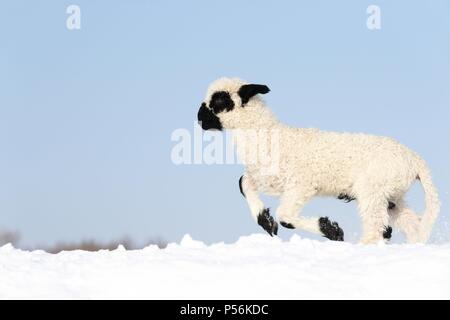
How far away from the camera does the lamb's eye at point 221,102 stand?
1017 cm

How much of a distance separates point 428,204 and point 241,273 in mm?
3650

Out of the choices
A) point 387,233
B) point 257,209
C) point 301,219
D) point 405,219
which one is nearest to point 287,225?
point 301,219

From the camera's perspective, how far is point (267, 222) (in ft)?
32.3

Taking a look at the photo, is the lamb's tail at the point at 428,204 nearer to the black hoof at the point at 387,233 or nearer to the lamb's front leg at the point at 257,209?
the black hoof at the point at 387,233

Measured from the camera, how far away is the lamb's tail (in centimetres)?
1000

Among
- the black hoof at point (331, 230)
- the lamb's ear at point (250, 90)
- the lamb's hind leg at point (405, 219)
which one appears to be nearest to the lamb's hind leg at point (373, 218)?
the black hoof at point (331, 230)

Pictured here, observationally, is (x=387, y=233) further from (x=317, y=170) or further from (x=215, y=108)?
(x=215, y=108)

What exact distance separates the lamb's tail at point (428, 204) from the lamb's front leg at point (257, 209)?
1.83m

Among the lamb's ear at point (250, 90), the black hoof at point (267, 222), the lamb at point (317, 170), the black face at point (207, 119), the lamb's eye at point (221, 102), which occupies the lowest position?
the black hoof at point (267, 222)

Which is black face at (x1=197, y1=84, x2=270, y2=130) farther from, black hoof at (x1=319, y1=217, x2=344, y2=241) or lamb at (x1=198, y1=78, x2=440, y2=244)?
black hoof at (x1=319, y1=217, x2=344, y2=241)
